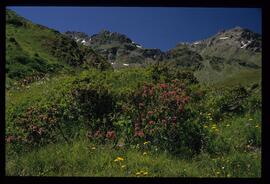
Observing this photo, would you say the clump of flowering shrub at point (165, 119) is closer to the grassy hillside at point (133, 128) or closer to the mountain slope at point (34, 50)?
the grassy hillside at point (133, 128)

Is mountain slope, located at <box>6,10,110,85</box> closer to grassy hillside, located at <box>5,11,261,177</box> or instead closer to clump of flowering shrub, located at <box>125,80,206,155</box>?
grassy hillside, located at <box>5,11,261,177</box>

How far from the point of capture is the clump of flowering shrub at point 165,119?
23.1 feet

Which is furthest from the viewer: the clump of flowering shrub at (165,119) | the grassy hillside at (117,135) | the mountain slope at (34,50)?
the mountain slope at (34,50)

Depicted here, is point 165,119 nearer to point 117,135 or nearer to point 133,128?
point 133,128

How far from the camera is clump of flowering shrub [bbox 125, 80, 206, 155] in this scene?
7.05 metres

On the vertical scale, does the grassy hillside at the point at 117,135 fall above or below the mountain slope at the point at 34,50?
below

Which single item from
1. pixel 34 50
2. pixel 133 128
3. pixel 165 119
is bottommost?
pixel 133 128

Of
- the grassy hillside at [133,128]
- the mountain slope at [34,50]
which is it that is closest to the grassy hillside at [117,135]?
the grassy hillside at [133,128]

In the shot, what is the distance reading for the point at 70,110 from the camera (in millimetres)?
7582

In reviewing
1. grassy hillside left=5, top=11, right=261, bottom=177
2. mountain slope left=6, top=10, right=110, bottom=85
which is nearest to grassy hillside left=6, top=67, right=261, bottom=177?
grassy hillside left=5, top=11, right=261, bottom=177

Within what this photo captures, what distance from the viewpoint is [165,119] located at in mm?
7355

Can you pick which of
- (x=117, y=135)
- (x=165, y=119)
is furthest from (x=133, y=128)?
(x=165, y=119)

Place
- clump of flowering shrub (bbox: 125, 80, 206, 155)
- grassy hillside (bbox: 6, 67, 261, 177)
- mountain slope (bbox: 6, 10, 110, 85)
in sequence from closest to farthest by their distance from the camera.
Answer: grassy hillside (bbox: 6, 67, 261, 177) → clump of flowering shrub (bbox: 125, 80, 206, 155) → mountain slope (bbox: 6, 10, 110, 85)
